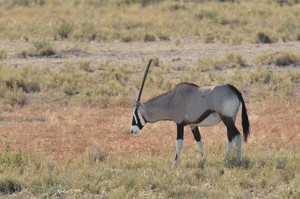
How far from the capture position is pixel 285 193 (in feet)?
38.7

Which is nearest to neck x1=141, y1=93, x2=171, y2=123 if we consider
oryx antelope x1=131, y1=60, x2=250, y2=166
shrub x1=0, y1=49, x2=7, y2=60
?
oryx antelope x1=131, y1=60, x2=250, y2=166

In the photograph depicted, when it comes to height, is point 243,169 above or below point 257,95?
above

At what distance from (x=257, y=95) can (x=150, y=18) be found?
64.3 feet

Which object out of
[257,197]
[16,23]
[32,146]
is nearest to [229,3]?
[16,23]

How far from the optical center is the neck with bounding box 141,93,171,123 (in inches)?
577

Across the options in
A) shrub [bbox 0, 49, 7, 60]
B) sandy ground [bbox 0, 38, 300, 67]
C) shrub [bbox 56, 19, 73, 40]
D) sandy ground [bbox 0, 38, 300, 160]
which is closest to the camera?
sandy ground [bbox 0, 38, 300, 160]

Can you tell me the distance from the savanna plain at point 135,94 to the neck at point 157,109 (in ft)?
2.18

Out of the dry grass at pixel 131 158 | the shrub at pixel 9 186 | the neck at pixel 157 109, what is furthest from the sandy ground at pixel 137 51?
the shrub at pixel 9 186

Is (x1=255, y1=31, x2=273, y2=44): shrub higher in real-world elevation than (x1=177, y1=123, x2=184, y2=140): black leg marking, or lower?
lower

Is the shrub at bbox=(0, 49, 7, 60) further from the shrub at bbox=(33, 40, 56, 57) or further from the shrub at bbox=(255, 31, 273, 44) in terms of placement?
the shrub at bbox=(255, 31, 273, 44)

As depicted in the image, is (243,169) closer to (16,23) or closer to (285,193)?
(285,193)

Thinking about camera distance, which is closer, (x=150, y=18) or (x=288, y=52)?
(x=288, y=52)

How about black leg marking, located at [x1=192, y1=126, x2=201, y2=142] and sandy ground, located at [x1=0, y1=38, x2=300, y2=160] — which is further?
sandy ground, located at [x1=0, y1=38, x2=300, y2=160]

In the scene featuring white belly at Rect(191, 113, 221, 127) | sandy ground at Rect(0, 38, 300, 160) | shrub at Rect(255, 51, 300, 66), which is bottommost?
shrub at Rect(255, 51, 300, 66)
